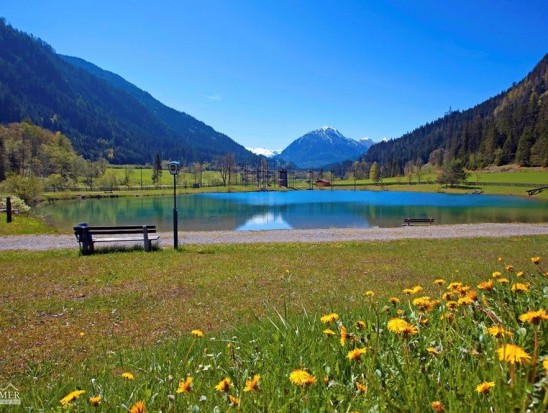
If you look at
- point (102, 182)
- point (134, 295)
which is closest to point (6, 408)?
point (134, 295)

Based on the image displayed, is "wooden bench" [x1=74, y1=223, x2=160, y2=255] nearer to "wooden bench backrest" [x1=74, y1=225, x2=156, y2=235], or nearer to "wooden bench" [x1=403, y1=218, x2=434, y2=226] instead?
"wooden bench backrest" [x1=74, y1=225, x2=156, y2=235]

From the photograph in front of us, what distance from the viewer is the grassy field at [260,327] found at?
1971 millimetres

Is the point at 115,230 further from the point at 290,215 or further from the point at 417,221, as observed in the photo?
the point at 290,215

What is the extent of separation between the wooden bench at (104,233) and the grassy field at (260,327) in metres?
1.32

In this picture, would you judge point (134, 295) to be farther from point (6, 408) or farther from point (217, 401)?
point (217, 401)

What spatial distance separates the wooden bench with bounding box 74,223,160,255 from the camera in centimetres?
1631

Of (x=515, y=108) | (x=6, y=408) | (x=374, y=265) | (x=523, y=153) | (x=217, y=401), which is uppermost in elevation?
(x=515, y=108)

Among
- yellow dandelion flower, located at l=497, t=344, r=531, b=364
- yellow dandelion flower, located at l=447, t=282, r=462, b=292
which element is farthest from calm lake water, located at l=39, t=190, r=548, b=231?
yellow dandelion flower, located at l=497, t=344, r=531, b=364

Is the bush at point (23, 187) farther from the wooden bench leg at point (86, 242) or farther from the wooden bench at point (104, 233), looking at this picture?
the wooden bench leg at point (86, 242)

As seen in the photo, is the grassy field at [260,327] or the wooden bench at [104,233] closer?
the grassy field at [260,327]

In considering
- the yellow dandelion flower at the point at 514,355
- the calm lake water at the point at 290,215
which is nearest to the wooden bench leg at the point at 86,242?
the calm lake water at the point at 290,215

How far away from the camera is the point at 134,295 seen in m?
9.59

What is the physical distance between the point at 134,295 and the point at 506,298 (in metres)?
8.77

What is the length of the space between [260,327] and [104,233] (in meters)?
15.7
